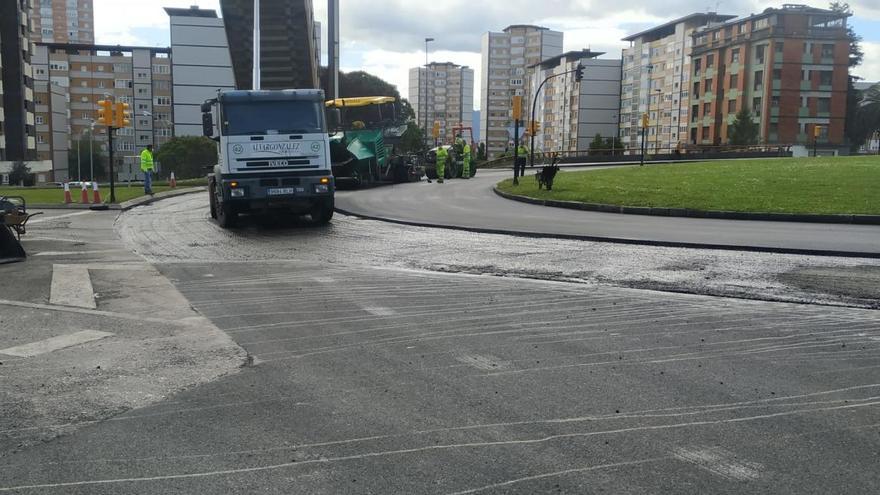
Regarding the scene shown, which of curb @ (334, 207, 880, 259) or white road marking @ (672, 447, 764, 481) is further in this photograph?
curb @ (334, 207, 880, 259)

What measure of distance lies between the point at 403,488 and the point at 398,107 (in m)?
28.9

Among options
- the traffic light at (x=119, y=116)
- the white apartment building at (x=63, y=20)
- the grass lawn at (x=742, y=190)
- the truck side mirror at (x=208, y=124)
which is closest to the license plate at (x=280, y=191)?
the truck side mirror at (x=208, y=124)

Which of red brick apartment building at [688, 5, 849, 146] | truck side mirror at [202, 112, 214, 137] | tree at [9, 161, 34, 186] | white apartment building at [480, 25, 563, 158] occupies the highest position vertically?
white apartment building at [480, 25, 563, 158]

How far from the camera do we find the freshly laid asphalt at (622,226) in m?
12.9

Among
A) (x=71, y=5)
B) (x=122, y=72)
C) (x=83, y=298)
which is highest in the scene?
(x=71, y=5)

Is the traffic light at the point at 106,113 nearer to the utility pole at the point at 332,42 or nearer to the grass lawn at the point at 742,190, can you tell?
the grass lawn at the point at 742,190

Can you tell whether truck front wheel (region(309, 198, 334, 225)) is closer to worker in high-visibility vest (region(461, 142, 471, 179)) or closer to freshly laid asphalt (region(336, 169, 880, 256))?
freshly laid asphalt (region(336, 169, 880, 256))

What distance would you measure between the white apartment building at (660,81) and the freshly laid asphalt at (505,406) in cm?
8860

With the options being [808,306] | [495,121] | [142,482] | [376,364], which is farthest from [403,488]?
[495,121]

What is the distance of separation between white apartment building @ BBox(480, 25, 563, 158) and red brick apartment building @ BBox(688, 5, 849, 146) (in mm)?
77006

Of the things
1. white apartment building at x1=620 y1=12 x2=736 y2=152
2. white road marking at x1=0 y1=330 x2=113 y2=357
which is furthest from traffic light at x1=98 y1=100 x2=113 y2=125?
white apartment building at x1=620 y1=12 x2=736 y2=152

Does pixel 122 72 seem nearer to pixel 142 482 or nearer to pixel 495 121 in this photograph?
pixel 495 121

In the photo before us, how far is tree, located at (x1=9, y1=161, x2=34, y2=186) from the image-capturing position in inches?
2584

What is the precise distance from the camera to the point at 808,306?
25.9 feet
